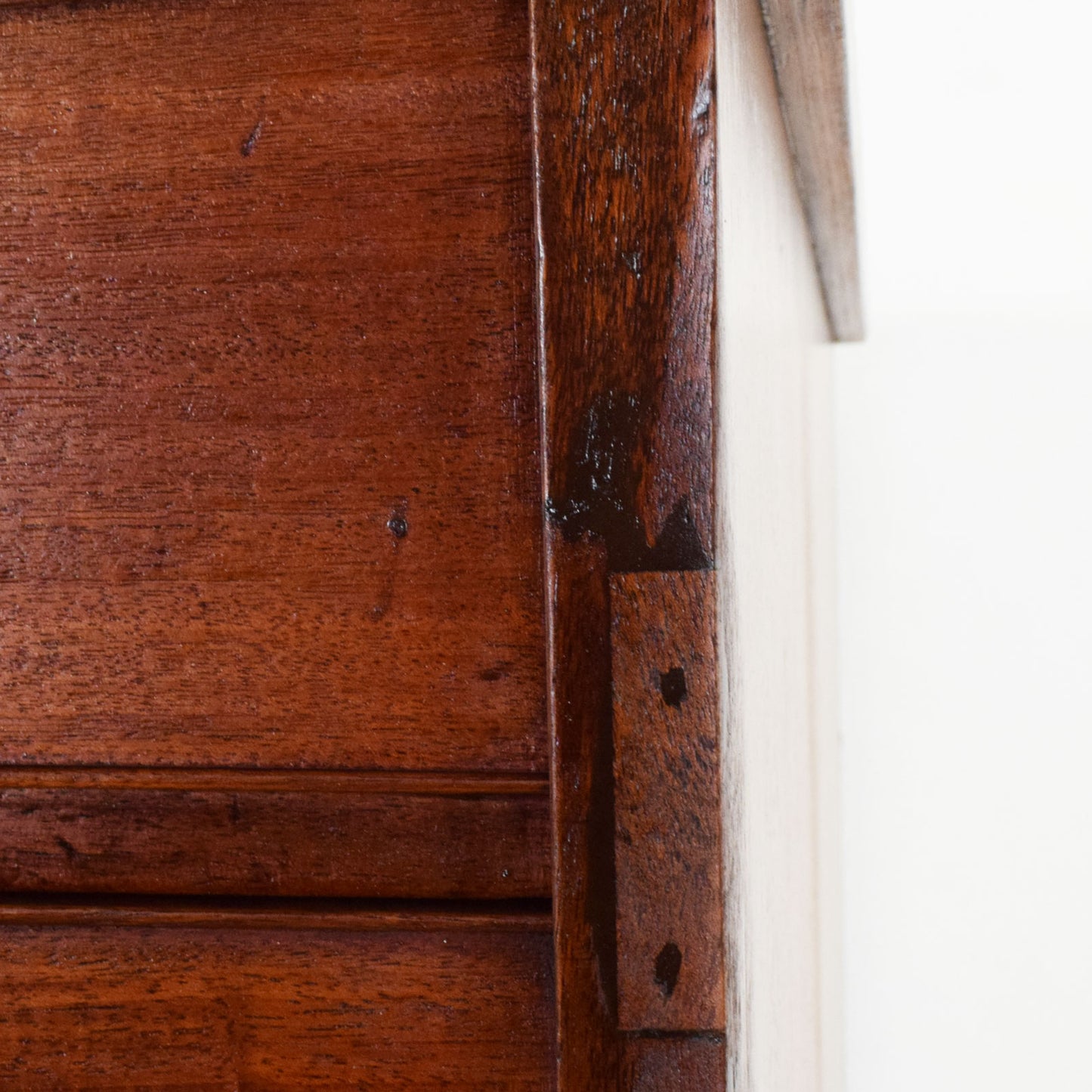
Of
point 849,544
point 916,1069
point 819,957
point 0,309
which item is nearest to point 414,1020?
point 0,309

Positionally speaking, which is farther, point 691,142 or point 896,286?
point 896,286

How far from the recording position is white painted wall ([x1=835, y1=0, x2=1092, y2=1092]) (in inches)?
36.7

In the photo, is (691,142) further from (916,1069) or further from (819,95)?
(916,1069)

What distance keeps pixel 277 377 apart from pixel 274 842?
12cm

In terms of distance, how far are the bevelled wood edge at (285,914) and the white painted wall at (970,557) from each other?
80cm

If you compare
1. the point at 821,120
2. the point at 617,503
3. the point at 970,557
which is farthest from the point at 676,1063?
the point at 970,557

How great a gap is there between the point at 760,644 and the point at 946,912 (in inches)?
31.6

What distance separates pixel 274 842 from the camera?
0.88 ft

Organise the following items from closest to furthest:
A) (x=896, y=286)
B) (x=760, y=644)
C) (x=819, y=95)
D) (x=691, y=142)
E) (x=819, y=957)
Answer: (x=691, y=142) → (x=760, y=644) → (x=819, y=95) → (x=819, y=957) → (x=896, y=286)

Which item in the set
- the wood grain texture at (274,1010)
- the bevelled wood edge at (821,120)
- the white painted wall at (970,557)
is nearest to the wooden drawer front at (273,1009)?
the wood grain texture at (274,1010)

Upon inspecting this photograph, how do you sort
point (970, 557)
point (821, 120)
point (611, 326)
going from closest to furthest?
1. point (611, 326)
2. point (821, 120)
3. point (970, 557)

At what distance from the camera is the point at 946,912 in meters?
1.00

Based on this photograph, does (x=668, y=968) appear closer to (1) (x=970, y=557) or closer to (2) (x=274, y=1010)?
(2) (x=274, y=1010)

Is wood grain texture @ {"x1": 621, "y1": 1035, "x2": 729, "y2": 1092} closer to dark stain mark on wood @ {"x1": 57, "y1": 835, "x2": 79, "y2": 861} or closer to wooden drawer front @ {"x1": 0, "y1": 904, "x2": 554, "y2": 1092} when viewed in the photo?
wooden drawer front @ {"x1": 0, "y1": 904, "x2": 554, "y2": 1092}
